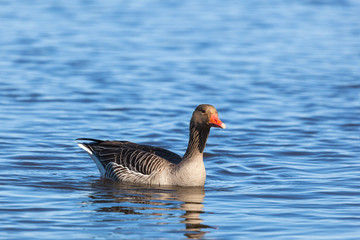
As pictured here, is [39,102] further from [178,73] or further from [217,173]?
[217,173]

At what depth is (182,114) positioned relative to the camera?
65.7 ft

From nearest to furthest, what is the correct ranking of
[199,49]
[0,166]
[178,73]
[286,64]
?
[0,166] < [178,73] < [286,64] < [199,49]

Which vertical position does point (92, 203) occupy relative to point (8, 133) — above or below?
below

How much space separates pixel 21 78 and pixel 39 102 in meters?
3.53

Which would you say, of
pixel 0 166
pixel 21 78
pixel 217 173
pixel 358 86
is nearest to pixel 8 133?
pixel 0 166

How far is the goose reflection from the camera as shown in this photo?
428 inches

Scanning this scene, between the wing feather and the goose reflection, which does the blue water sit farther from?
the wing feather

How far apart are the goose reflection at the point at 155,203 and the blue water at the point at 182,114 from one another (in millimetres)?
32

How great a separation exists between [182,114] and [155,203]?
8.27m

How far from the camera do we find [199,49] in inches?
1209

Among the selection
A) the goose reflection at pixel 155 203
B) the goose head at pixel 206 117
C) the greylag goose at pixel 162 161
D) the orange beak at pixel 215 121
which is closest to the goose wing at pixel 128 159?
the greylag goose at pixel 162 161

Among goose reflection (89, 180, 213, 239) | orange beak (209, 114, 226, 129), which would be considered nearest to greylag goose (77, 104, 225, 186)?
orange beak (209, 114, 226, 129)

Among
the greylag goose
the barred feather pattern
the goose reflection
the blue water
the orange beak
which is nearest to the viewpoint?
the goose reflection

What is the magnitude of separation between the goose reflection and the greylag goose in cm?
17
